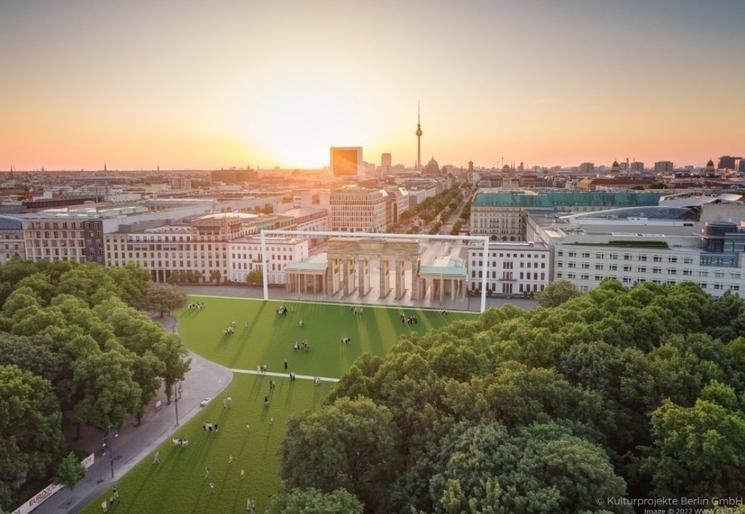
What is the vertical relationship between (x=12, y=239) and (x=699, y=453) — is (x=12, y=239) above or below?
above

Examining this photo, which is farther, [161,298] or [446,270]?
[446,270]

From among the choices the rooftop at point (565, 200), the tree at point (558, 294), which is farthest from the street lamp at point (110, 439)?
the rooftop at point (565, 200)

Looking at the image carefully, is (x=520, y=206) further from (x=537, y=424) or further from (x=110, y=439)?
(x=537, y=424)

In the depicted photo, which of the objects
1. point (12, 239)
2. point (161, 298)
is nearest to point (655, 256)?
point (161, 298)

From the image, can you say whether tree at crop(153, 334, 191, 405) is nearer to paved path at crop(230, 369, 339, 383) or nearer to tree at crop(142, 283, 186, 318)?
paved path at crop(230, 369, 339, 383)

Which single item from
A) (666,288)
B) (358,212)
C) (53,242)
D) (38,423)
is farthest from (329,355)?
(358,212)

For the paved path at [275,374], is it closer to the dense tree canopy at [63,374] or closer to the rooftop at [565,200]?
the dense tree canopy at [63,374]

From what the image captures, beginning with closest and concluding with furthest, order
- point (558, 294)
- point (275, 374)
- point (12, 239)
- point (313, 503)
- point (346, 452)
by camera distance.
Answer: point (313, 503) < point (346, 452) < point (275, 374) < point (558, 294) < point (12, 239)
